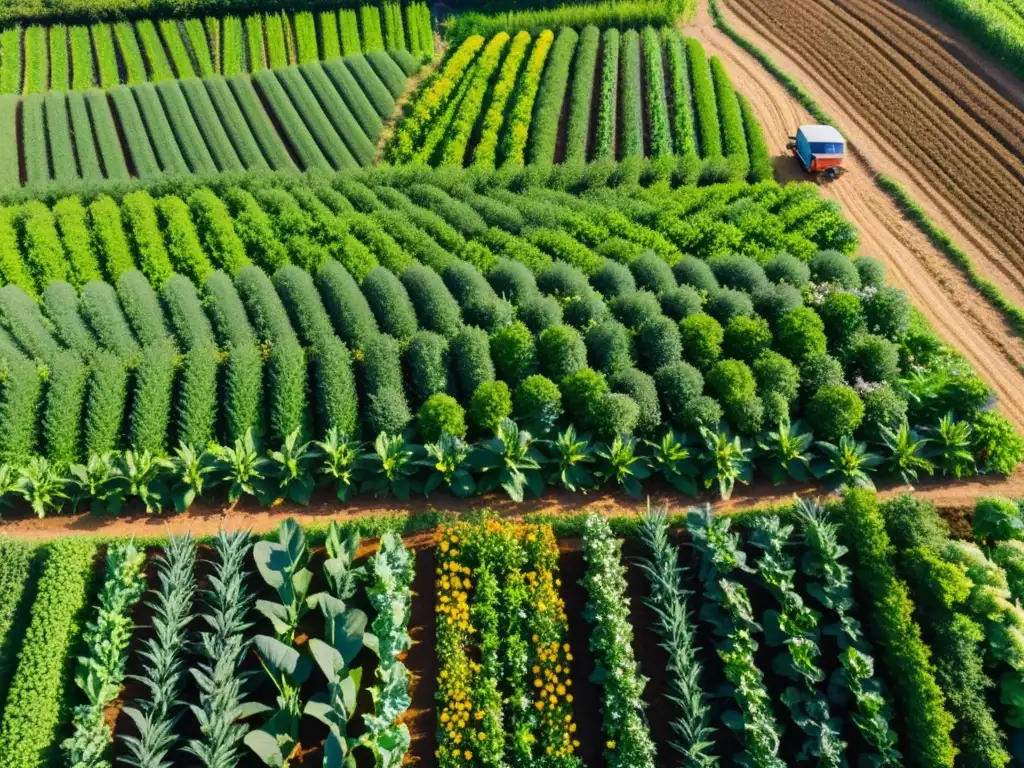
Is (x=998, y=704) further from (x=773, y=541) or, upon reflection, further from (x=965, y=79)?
(x=965, y=79)

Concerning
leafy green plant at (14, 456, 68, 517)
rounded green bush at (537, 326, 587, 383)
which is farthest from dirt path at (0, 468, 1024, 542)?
rounded green bush at (537, 326, 587, 383)

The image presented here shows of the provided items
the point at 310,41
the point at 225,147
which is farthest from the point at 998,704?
the point at 310,41

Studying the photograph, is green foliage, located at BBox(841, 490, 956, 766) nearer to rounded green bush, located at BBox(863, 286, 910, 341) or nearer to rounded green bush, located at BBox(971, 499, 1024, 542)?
rounded green bush, located at BBox(971, 499, 1024, 542)

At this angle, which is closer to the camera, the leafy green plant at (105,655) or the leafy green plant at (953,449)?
the leafy green plant at (105,655)

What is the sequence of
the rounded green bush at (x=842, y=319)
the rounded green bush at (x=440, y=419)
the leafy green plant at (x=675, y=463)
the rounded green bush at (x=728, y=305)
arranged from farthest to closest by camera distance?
the rounded green bush at (x=728, y=305)
the rounded green bush at (x=842, y=319)
the rounded green bush at (x=440, y=419)
the leafy green plant at (x=675, y=463)

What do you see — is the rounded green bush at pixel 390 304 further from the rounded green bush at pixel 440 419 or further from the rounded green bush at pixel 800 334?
the rounded green bush at pixel 800 334

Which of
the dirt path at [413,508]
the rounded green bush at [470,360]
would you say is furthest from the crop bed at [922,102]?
the rounded green bush at [470,360]

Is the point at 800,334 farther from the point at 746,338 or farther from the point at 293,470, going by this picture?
the point at 293,470

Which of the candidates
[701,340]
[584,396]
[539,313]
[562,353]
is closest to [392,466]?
[584,396]
